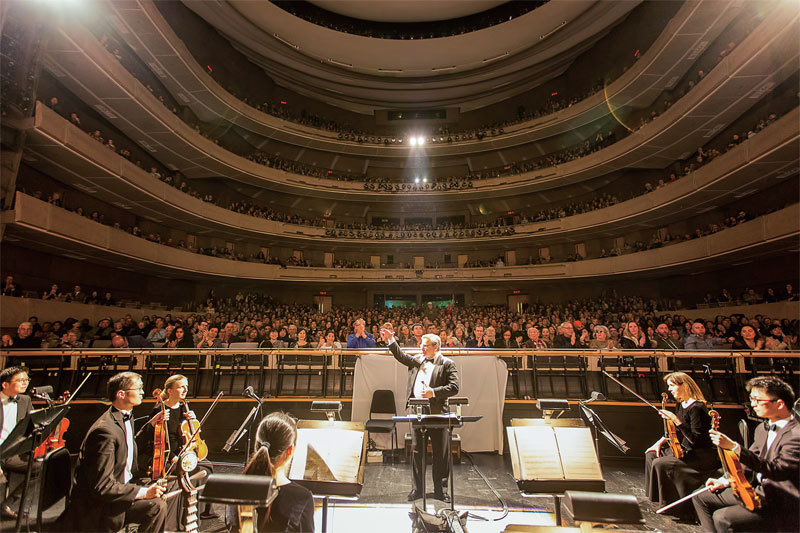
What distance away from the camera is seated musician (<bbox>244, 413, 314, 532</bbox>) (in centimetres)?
209

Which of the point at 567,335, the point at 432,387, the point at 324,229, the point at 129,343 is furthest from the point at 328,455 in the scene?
the point at 324,229

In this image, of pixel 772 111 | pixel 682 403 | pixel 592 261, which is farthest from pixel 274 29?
pixel 682 403

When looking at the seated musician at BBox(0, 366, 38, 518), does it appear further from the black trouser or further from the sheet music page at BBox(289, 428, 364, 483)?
the black trouser

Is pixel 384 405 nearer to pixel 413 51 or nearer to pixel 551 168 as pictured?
pixel 551 168

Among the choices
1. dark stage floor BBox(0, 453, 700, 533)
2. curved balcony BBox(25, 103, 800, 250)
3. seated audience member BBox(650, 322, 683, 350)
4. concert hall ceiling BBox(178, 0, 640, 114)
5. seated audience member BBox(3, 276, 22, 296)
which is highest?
concert hall ceiling BBox(178, 0, 640, 114)

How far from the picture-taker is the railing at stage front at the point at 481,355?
602cm

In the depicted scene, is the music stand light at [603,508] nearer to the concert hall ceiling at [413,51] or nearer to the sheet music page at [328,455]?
the sheet music page at [328,455]

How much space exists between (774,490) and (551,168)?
1890 cm

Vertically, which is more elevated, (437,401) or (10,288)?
(10,288)

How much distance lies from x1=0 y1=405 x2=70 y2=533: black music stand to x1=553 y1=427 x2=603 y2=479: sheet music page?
4.33 meters

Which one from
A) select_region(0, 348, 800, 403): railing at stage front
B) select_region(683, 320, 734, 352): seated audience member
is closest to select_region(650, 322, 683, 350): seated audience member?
select_region(683, 320, 734, 352): seated audience member

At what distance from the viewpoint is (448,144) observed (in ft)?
71.6

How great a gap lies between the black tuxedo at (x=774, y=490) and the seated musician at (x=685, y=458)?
0.68m

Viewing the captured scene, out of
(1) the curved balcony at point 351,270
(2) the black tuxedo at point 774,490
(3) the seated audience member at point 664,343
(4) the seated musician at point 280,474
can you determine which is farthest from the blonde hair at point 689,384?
(1) the curved balcony at point 351,270
